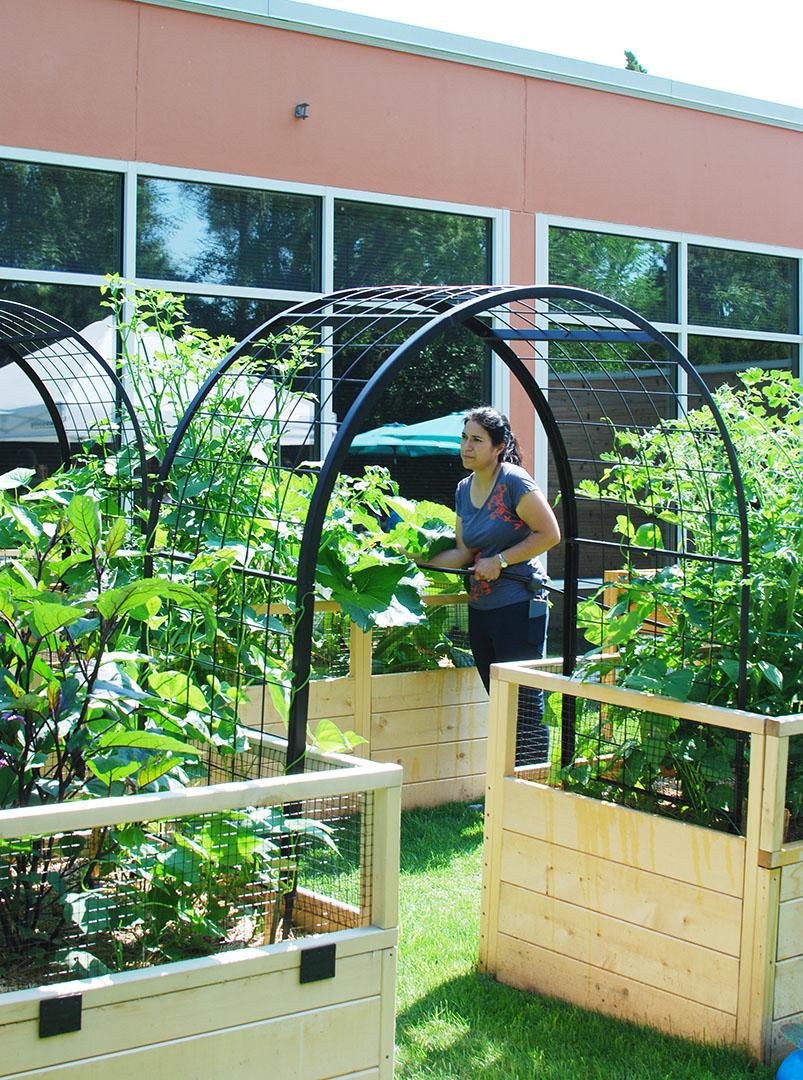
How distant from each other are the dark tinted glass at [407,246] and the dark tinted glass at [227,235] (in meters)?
0.25

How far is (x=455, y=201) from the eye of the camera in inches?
343

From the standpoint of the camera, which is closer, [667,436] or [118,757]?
[118,757]

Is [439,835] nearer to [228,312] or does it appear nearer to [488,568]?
[488,568]

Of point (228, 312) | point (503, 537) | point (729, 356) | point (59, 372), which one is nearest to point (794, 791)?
point (503, 537)

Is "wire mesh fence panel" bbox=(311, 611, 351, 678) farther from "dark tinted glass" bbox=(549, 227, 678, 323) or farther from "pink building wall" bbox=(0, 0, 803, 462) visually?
"dark tinted glass" bbox=(549, 227, 678, 323)

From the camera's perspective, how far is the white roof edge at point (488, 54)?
25.8 feet

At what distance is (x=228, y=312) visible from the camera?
789 cm

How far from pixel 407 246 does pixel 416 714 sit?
161 inches

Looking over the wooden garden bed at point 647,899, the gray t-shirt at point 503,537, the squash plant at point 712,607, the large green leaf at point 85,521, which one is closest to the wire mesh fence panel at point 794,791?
the squash plant at point 712,607

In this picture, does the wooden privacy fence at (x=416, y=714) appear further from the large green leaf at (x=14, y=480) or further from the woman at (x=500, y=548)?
the large green leaf at (x=14, y=480)

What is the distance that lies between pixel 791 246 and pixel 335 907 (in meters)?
9.08

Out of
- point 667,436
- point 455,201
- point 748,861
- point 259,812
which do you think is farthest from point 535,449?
point 259,812

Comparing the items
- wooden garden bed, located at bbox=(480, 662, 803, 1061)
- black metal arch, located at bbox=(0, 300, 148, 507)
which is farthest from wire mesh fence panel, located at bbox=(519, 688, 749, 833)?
black metal arch, located at bbox=(0, 300, 148, 507)

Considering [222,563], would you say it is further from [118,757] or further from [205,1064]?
[205,1064]
